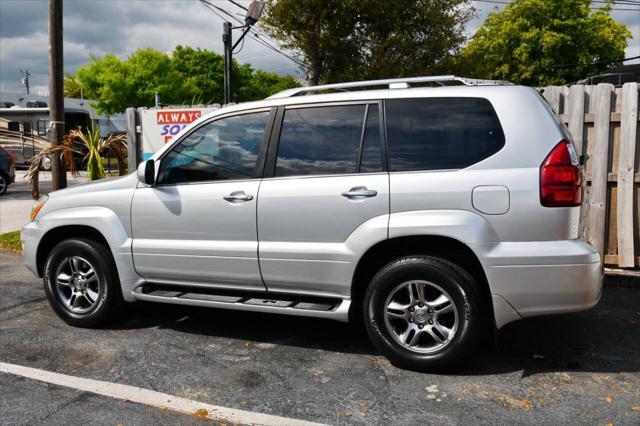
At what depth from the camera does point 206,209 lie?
4383mm

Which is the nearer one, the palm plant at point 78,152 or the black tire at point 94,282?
the black tire at point 94,282

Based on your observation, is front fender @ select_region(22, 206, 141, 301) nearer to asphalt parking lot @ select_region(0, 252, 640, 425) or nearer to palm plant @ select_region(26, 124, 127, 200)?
asphalt parking lot @ select_region(0, 252, 640, 425)

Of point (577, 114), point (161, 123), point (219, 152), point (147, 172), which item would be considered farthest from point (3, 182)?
point (577, 114)

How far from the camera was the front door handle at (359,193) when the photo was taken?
3889 mm

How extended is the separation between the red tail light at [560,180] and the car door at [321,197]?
3.21 feet

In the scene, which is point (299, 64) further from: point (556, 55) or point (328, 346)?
point (556, 55)

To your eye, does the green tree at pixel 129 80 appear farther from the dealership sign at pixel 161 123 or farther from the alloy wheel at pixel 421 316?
the alloy wheel at pixel 421 316

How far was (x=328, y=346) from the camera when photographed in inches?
177

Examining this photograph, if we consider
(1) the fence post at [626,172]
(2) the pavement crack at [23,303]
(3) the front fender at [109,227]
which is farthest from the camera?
(1) the fence post at [626,172]

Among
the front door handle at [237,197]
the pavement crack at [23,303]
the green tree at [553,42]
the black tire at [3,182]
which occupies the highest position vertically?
the green tree at [553,42]

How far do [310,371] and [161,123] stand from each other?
6.23m

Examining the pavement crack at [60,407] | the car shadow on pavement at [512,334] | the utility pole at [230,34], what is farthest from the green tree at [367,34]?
the pavement crack at [60,407]

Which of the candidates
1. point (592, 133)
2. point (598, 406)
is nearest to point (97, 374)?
point (598, 406)

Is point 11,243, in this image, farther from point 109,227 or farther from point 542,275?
point 542,275
